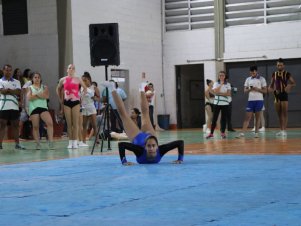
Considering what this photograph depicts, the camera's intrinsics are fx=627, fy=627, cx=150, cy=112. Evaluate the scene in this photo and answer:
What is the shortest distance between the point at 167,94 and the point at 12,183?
17787 millimetres

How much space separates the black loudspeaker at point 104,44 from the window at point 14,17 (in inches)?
352

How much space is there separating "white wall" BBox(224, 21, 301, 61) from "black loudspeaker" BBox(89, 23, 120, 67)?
1194 cm

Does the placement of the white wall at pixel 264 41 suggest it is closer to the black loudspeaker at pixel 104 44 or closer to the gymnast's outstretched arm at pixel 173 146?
the black loudspeaker at pixel 104 44

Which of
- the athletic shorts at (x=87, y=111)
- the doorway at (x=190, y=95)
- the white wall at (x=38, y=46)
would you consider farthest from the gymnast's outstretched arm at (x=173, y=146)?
the doorway at (x=190, y=95)

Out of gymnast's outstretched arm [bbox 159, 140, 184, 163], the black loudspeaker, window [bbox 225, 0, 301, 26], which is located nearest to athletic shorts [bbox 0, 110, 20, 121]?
the black loudspeaker

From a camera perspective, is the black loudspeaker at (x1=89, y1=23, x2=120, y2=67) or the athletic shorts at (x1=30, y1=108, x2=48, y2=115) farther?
the athletic shorts at (x1=30, y1=108, x2=48, y2=115)

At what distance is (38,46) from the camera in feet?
64.6

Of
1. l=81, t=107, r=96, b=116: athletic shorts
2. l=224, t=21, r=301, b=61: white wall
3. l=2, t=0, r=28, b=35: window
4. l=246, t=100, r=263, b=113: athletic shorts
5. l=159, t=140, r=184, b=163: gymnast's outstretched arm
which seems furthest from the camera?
l=224, t=21, r=301, b=61: white wall

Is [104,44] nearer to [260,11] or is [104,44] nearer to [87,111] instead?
[87,111]


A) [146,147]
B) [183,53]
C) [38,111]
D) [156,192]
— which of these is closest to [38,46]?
[183,53]

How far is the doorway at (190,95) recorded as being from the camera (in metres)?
24.4

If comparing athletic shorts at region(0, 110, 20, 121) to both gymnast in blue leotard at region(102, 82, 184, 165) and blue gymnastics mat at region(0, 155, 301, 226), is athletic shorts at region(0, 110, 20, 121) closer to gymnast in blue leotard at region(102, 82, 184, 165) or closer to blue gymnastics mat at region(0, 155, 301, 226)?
blue gymnastics mat at region(0, 155, 301, 226)

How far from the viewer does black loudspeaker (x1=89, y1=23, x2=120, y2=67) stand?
1148 centimetres

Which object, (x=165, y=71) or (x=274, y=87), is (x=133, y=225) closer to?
(x=274, y=87)
